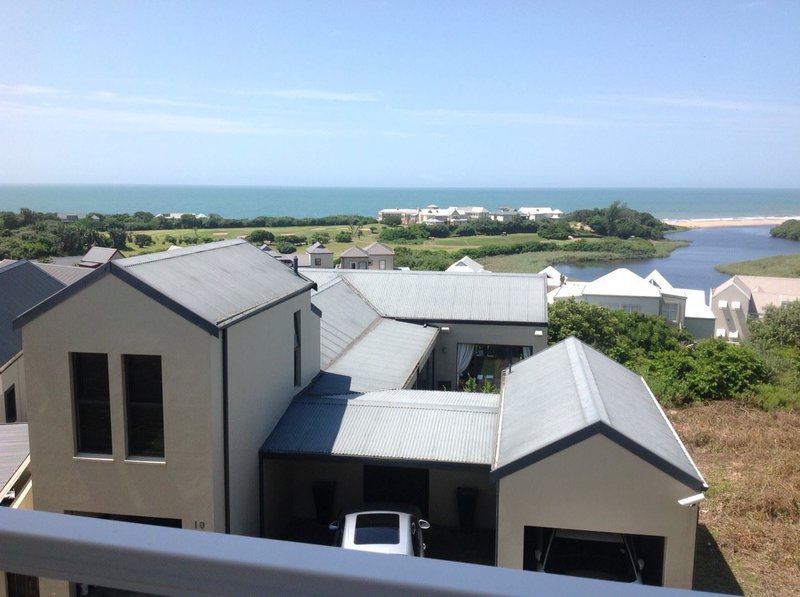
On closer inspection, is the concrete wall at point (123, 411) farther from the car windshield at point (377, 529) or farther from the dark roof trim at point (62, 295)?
the car windshield at point (377, 529)

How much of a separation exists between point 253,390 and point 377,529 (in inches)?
111

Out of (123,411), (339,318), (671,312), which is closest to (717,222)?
(671,312)

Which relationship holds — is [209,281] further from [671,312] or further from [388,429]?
[671,312]

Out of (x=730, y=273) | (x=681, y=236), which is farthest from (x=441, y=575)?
(x=681, y=236)

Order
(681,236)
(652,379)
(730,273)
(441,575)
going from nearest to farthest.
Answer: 1. (441,575)
2. (652,379)
3. (730,273)
4. (681,236)

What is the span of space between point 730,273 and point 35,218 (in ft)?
252

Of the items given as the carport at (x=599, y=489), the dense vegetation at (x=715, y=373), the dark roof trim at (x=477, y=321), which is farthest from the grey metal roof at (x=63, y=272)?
the carport at (x=599, y=489)

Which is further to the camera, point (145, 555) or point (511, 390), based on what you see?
point (511, 390)

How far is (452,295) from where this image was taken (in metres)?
22.0

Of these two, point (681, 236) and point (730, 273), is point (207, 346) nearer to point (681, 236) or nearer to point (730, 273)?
point (730, 273)

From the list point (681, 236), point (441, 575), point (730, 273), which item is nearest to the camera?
point (441, 575)

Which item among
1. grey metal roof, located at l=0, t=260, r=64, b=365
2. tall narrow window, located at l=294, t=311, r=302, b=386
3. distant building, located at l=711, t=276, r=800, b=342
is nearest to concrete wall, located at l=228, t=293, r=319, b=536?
tall narrow window, located at l=294, t=311, r=302, b=386

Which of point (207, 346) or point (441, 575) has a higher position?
point (441, 575)

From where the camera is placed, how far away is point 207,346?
9422mm
